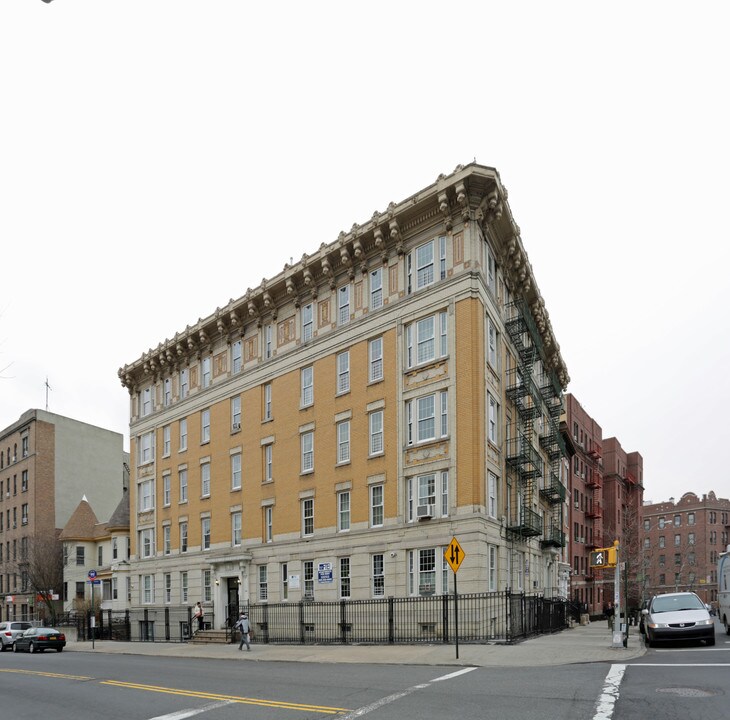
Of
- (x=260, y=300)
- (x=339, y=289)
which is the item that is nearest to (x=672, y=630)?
(x=339, y=289)

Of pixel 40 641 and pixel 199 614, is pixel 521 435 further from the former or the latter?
pixel 40 641

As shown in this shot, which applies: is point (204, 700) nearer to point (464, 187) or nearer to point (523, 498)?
point (464, 187)

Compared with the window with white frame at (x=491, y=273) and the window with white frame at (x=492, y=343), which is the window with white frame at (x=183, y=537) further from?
the window with white frame at (x=491, y=273)

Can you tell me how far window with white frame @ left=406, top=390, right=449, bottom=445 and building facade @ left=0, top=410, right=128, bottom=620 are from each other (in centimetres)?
4464

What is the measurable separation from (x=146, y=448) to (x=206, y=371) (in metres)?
9.14

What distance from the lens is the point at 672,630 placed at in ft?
73.9

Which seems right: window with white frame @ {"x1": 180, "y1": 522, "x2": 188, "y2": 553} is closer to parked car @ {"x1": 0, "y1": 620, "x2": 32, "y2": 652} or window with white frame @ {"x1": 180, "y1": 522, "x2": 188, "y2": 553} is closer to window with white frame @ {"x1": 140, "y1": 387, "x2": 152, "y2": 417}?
window with white frame @ {"x1": 140, "y1": 387, "x2": 152, "y2": 417}

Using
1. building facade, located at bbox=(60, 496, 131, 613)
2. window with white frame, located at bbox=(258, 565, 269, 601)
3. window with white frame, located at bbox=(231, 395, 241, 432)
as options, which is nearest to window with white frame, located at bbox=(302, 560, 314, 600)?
window with white frame, located at bbox=(258, 565, 269, 601)

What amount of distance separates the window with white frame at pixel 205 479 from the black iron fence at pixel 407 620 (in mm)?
8941

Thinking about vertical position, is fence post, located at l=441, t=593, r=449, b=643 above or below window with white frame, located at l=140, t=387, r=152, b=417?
below

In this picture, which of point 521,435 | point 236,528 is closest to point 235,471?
point 236,528

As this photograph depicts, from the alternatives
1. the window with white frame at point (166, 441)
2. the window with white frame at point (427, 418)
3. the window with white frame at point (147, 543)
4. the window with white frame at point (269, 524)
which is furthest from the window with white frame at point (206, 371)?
the window with white frame at point (427, 418)

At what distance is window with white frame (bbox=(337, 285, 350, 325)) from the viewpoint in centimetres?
3621

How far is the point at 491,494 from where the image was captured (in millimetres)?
31875
